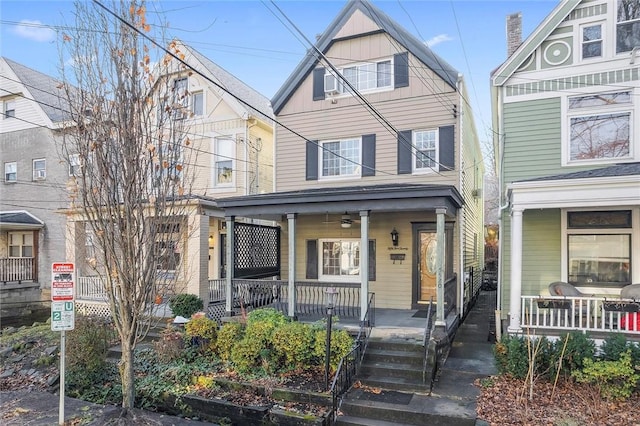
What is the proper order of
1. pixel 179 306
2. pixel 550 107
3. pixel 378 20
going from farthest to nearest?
pixel 378 20 < pixel 179 306 < pixel 550 107

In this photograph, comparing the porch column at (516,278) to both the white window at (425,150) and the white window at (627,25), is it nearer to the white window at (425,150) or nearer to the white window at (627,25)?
the white window at (425,150)

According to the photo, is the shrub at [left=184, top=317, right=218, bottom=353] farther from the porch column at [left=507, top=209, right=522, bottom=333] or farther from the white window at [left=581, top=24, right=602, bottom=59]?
the white window at [left=581, top=24, right=602, bottom=59]

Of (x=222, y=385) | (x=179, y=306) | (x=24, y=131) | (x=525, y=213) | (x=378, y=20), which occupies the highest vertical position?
(x=378, y=20)

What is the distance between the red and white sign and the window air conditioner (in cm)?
819

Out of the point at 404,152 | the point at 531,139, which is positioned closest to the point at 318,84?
the point at 404,152

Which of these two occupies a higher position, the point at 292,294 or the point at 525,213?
the point at 525,213

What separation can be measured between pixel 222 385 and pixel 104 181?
412cm

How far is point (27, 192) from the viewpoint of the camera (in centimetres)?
1738

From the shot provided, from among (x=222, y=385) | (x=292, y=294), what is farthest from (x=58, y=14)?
(x=292, y=294)

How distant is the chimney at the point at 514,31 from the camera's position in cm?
1016

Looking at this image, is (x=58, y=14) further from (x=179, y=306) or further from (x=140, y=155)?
(x=179, y=306)

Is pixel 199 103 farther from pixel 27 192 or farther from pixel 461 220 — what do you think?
pixel 27 192

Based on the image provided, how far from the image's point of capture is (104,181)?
4.51 m

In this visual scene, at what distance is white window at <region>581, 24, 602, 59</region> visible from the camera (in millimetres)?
8414
